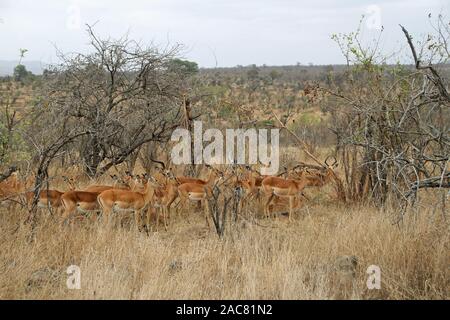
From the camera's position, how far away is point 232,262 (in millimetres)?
5867

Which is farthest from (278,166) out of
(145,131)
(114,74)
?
(114,74)

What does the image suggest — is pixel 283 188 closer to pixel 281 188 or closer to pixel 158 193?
pixel 281 188

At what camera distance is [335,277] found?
5148mm

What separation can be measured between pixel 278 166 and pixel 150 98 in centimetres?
340

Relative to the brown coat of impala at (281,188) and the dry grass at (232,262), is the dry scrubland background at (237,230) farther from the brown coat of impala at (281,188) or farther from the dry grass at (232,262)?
the brown coat of impala at (281,188)

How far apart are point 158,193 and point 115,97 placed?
3.58 m

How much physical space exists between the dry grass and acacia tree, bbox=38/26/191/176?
3.84 metres

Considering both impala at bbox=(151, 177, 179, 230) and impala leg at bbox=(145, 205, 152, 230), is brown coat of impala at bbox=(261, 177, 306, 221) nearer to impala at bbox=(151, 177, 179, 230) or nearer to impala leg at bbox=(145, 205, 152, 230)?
impala at bbox=(151, 177, 179, 230)

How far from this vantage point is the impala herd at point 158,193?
7500 mm

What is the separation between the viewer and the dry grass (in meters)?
4.85
